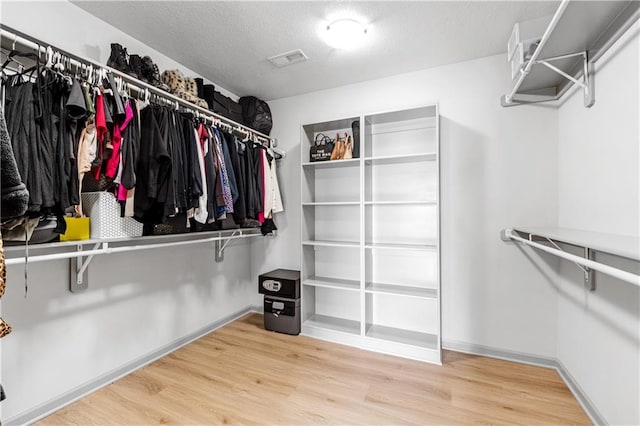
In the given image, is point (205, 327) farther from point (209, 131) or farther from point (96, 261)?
point (209, 131)

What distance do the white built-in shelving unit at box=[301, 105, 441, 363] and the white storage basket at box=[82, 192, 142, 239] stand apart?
5.00ft

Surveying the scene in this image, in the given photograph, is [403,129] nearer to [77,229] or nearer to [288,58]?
[288,58]

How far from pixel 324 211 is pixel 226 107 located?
1402 millimetres

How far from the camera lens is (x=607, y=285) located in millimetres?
1558

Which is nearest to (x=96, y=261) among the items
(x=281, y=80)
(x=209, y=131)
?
(x=209, y=131)

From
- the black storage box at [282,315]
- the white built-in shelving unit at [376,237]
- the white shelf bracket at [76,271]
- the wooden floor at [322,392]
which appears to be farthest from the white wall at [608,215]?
the white shelf bracket at [76,271]

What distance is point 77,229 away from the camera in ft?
5.18

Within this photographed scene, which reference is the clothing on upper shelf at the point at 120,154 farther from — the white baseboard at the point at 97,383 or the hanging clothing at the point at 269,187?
the white baseboard at the point at 97,383

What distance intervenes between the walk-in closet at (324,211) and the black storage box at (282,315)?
0.07ft

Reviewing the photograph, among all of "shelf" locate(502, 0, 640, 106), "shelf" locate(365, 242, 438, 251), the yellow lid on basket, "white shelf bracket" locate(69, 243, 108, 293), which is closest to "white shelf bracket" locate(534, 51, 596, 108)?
"shelf" locate(502, 0, 640, 106)

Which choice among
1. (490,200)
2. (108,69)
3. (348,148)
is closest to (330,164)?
(348,148)

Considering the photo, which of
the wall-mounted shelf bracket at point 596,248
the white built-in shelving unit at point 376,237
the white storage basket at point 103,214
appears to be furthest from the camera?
the white built-in shelving unit at point 376,237

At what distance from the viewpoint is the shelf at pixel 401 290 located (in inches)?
94.7

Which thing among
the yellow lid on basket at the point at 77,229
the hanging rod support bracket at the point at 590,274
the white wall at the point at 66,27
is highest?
the white wall at the point at 66,27
